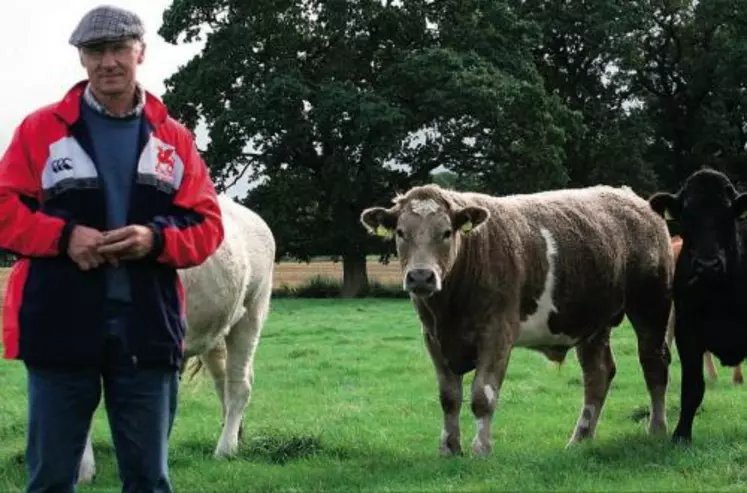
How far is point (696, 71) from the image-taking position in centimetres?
4825

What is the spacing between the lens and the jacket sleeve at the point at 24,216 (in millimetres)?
4164

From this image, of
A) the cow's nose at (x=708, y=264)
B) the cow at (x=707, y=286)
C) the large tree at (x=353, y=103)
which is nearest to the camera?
the cow's nose at (x=708, y=264)

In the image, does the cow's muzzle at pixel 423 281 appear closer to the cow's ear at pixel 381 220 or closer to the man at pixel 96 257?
the cow's ear at pixel 381 220

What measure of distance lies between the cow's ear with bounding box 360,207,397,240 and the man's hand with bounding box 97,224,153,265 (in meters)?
4.02

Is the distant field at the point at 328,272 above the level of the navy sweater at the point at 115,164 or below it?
below

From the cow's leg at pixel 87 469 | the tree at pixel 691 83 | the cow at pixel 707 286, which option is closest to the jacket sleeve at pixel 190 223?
the cow's leg at pixel 87 469

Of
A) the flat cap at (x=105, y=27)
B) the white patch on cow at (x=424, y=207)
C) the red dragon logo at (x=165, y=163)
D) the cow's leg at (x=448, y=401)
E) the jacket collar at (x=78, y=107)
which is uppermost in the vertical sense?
the flat cap at (x=105, y=27)

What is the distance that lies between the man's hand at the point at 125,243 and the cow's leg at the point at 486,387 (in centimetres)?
427

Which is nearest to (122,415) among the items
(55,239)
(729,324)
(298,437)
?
(55,239)

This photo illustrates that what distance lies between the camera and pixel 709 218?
8.17 metres

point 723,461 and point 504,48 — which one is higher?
point 504,48

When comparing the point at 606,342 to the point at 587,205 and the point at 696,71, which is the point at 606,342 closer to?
the point at 587,205

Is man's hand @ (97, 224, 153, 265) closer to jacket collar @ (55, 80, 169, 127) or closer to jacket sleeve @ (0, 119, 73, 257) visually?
jacket sleeve @ (0, 119, 73, 257)

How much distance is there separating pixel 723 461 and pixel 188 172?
14.7 ft
